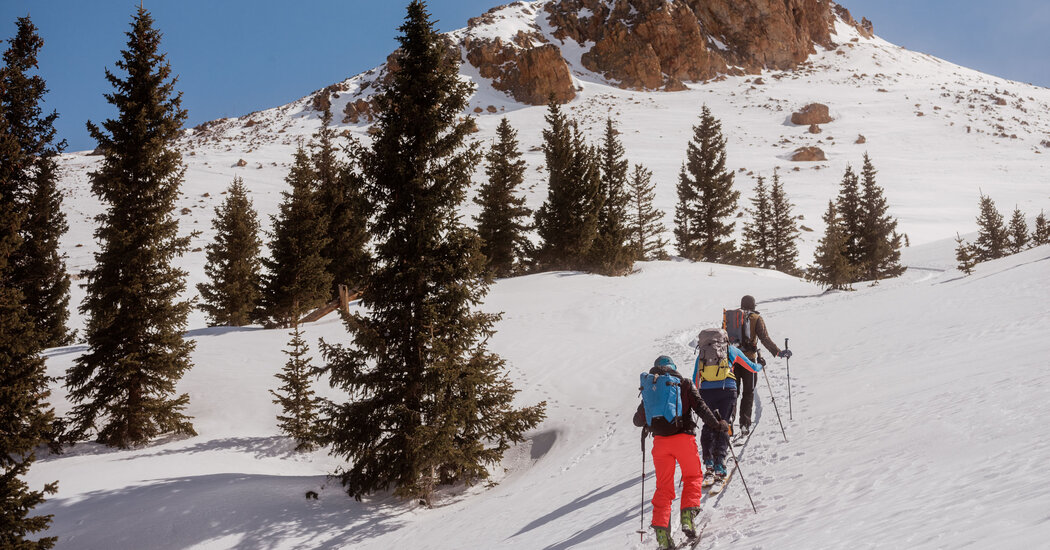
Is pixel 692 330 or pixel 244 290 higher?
pixel 244 290

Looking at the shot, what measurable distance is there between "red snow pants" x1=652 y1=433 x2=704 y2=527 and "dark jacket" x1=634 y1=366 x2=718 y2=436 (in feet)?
0.22

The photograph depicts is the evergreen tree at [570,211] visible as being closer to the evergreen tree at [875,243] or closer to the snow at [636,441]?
the snow at [636,441]

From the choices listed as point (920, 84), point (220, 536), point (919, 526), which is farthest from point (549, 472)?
point (920, 84)

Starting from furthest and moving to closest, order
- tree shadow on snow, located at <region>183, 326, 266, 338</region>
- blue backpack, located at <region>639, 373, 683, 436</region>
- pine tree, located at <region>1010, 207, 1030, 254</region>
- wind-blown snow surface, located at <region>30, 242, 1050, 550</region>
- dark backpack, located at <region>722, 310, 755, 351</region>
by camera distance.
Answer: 1. pine tree, located at <region>1010, 207, 1030, 254</region>
2. tree shadow on snow, located at <region>183, 326, 266, 338</region>
3. dark backpack, located at <region>722, 310, 755, 351</region>
4. blue backpack, located at <region>639, 373, 683, 436</region>
5. wind-blown snow surface, located at <region>30, 242, 1050, 550</region>

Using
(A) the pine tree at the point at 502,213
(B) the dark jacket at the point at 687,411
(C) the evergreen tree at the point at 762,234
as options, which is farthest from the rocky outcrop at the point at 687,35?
(B) the dark jacket at the point at 687,411

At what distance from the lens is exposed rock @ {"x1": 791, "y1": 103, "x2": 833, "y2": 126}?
79.7m

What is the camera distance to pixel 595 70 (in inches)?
4446

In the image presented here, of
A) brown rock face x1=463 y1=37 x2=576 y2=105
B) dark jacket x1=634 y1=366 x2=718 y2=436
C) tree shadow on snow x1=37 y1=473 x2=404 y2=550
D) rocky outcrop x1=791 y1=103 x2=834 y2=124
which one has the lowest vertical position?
tree shadow on snow x1=37 y1=473 x2=404 y2=550

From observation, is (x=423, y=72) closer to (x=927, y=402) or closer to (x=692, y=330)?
(x=927, y=402)

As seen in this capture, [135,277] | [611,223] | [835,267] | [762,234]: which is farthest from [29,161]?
[762,234]

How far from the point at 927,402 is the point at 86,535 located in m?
14.5

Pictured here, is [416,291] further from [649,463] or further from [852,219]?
[852,219]

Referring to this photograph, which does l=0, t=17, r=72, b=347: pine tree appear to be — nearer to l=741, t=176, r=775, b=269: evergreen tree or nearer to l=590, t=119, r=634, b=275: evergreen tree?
l=590, t=119, r=634, b=275: evergreen tree

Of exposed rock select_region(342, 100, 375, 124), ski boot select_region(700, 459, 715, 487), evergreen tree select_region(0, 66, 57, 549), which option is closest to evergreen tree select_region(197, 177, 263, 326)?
evergreen tree select_region(0, 66, 57, 549)
